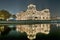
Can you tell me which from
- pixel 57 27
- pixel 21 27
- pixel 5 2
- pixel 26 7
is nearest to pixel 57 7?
pixel 57 27

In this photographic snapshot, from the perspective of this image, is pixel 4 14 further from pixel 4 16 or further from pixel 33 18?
pixel 33 18

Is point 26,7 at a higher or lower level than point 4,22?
higher

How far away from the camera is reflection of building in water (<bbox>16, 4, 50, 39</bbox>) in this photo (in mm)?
1800

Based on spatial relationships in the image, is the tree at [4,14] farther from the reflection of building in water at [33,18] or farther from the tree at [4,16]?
the reflection of building in water at [33,18]

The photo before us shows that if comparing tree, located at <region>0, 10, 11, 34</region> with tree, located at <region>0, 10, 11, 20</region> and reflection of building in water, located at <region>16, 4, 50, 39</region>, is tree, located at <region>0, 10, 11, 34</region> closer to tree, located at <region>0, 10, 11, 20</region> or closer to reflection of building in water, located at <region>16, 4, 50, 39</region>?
tree, located at <region>0, 10, 11, 20</region>

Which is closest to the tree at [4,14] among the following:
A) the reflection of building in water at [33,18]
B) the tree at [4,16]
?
the tree at [4,16]

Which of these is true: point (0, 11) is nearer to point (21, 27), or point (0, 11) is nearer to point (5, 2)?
point (5, 2)

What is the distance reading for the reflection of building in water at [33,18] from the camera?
1.80 meters

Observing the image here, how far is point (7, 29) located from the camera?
1792 millimetres

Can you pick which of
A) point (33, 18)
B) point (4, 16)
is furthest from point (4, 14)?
point (33, 18)

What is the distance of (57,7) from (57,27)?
224 millimetres

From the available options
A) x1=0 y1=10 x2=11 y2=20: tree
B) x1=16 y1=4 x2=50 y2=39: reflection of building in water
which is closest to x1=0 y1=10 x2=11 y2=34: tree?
x1=0 y1=10 x2=11 y2=20: tree

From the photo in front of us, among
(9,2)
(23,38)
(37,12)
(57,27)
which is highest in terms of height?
(9,2)

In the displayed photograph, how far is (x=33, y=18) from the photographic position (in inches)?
71.3
